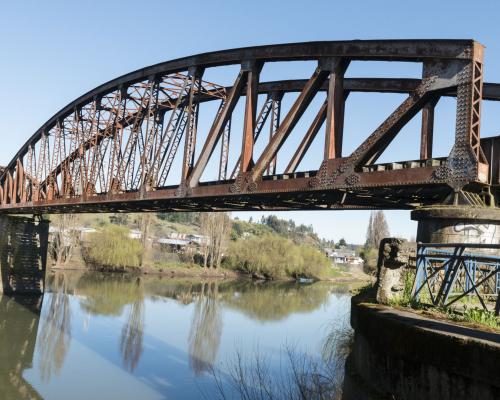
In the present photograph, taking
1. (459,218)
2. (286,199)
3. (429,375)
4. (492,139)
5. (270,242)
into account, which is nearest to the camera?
(429,375)

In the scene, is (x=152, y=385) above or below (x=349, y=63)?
below

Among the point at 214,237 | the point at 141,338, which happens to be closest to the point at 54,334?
the point at 141,338

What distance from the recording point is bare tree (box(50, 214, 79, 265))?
2411 inches

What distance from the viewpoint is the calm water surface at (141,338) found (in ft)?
58.6

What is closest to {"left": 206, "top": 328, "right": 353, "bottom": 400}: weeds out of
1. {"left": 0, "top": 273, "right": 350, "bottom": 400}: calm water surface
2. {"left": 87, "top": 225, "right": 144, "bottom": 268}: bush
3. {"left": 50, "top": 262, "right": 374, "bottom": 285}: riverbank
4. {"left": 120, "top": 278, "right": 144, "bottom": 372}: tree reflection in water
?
{"left": 0, "top": 273, "right": 350, "bottom": 400}: calm water surface

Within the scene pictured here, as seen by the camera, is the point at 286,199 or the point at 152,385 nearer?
the point at 286,199

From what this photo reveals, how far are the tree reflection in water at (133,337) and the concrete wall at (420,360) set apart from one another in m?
15.7

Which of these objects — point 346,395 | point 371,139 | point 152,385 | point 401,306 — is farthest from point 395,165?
point 152,385

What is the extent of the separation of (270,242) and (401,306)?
2638 inches

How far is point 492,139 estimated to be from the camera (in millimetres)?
9602

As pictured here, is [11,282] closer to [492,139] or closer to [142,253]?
[142,253]

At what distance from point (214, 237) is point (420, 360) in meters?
66.8

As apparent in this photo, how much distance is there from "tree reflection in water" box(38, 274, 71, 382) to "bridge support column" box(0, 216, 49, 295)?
1865 mm

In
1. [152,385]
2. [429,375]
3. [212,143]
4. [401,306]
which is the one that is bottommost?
[152,385]
